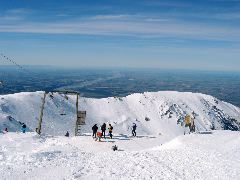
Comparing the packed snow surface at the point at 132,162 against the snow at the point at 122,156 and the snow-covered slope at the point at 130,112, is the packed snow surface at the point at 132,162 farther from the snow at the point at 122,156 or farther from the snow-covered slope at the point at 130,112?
the snow-covered slope at the point at 130,112

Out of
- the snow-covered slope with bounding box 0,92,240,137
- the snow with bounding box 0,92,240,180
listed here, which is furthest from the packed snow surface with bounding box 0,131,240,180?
the snow-covered slope with bounding box 0,92,240,137

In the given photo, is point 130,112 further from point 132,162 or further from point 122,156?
point 132,162

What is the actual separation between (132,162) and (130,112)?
7307 cm

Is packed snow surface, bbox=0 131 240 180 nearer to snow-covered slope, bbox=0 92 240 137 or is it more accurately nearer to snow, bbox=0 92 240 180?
snow, bbox=0 92 240 180

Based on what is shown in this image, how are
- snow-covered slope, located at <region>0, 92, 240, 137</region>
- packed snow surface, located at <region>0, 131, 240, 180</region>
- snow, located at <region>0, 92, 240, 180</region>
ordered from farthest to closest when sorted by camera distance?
snow-covered slope, located at <region>0, 92, 240, 137</region> → snow, located at <region>0, 92, 240, 180</region> → packed snow surface, located at <region>0, 131, 240, 180</region>

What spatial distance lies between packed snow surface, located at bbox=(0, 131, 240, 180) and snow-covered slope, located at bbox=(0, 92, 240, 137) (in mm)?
43116

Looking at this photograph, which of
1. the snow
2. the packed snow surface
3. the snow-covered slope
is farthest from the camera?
the snow-covered slope

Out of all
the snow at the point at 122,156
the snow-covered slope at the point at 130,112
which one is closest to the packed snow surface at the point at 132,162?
the snow at the point at 122,156

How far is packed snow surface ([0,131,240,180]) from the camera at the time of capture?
70.1 feet

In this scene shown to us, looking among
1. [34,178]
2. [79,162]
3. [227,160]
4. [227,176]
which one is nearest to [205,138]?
[227,160]

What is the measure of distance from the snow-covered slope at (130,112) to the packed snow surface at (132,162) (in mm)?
43116

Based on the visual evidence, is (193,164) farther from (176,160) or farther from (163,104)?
(163,104)

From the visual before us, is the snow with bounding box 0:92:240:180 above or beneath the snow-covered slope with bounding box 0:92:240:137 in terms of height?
above

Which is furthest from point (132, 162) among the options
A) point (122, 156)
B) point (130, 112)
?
point (130, 112)
